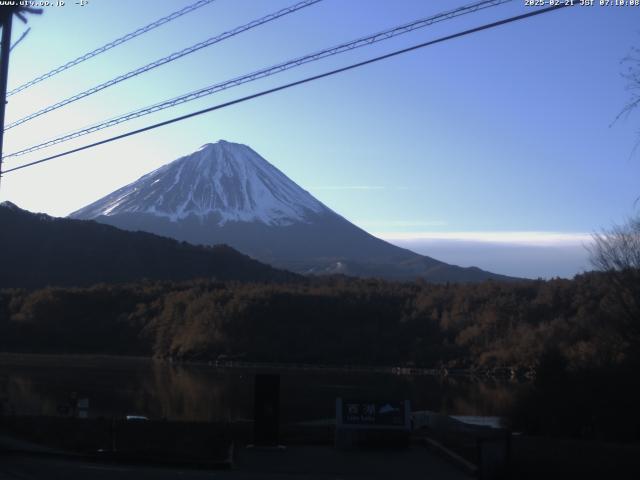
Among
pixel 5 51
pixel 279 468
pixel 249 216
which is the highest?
pixel 249 216

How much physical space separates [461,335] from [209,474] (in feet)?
206

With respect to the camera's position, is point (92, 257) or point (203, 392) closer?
point (203, 392)

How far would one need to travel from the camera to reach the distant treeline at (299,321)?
75688 mm

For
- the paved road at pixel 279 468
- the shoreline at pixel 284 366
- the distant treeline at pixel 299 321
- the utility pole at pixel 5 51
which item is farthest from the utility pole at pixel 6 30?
the distant treeline at pixel 299 321

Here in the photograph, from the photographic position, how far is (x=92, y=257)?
109 m

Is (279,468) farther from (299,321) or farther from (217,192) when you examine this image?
(217,192)

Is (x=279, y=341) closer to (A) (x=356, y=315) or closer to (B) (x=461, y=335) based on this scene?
(A) (x=356, y=315)

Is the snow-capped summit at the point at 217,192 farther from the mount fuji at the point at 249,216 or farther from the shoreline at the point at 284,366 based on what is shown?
the shoreline at the point at 284,366

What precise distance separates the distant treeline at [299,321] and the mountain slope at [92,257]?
11.3 metres

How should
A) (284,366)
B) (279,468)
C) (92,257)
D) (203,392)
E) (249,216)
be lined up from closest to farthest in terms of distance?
(279,468) < (203,392) < (284,366) < (92,257) < (249,216)

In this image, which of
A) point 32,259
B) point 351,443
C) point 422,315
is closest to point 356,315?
point 422,315

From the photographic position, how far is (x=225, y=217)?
176375mm

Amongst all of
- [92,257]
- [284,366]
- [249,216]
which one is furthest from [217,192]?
[284,366]

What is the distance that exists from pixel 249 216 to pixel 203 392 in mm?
137369
